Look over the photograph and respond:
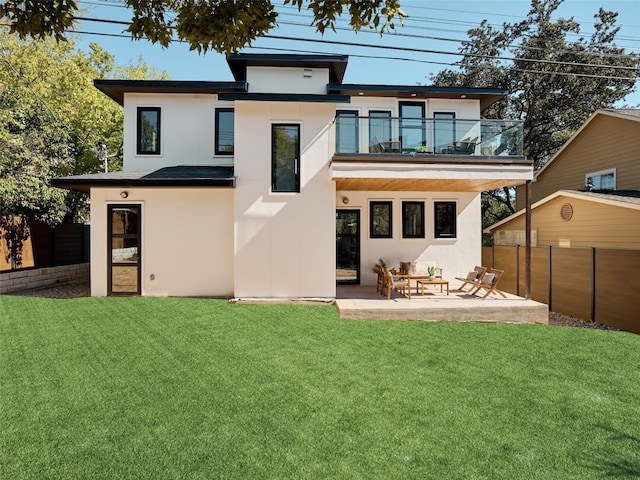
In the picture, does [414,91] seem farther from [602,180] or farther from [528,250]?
[602,180]

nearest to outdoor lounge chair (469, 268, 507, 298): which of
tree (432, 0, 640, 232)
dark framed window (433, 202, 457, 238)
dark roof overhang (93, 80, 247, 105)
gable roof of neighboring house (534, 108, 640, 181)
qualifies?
dark framed window (433, 202, 457, 238)

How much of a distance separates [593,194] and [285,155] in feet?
35.7

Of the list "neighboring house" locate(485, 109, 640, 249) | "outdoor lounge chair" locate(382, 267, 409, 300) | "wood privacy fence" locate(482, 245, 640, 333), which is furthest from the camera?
"neighboring house" locate(485, 109, 640, 249)

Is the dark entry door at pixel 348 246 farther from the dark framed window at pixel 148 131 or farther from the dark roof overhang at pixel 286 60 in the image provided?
the dark framed window at pixel 148 131

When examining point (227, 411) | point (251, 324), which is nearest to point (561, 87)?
point (251, 324)

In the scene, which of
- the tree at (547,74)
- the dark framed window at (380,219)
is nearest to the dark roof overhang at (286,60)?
the dark framed window at (380,219)

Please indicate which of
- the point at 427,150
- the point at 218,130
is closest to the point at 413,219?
the point at 427,150

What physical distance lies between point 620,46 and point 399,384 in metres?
28.6

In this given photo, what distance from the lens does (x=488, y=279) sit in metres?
9.62

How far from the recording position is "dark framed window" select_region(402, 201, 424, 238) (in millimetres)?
12648

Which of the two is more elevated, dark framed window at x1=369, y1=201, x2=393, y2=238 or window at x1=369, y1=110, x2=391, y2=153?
window at x1=369, y1=110, x2=391, y2=153

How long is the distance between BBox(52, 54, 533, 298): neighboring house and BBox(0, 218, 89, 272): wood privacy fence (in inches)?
138

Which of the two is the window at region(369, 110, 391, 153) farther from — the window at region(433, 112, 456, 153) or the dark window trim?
the dark window trim

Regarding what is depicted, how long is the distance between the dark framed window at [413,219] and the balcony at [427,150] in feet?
10.3
